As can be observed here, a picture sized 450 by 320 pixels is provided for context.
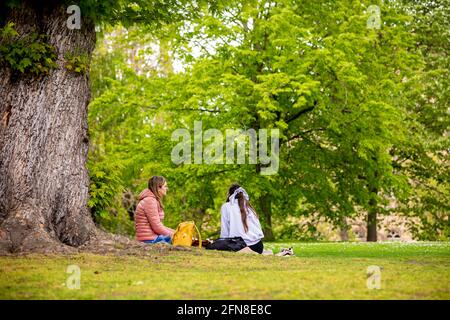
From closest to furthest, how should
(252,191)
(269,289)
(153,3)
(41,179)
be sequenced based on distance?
(269,289) < (41,179) < (153,3) < (252,191)

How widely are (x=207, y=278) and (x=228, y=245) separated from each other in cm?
376

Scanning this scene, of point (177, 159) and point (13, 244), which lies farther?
point (177, 159)

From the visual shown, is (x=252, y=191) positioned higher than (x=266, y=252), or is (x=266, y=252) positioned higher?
(x=252, y=191)

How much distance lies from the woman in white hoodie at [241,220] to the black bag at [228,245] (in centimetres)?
15

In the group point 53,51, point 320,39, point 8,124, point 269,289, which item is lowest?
point 269,289

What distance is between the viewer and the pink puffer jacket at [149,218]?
10.8 metres

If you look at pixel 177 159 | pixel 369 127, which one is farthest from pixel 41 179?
pixel 369 127

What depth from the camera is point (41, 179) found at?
30.8 feet

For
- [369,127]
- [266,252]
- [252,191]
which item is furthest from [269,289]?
[369,127]

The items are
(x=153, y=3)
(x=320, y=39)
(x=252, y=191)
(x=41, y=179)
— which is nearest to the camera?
(x=41, y=179)

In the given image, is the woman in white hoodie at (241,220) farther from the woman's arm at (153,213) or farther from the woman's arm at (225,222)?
the woman's arm at (153,213)

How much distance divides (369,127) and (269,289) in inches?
554

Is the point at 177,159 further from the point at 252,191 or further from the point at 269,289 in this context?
the point at 269,289

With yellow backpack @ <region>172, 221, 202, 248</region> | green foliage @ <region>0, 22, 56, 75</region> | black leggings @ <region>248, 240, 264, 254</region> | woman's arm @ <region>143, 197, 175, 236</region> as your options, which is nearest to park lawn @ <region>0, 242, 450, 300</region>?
yellow backpack @ <region>172, 221, 202, 248</region>
